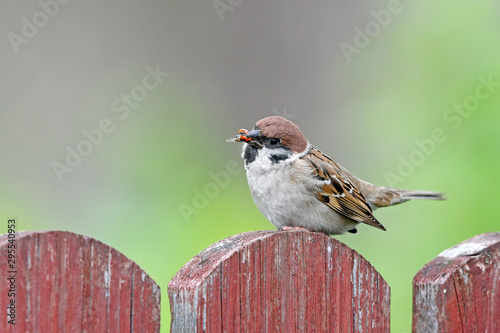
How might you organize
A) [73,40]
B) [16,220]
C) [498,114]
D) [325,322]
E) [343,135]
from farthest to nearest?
[73,40] < [343,135] < [16,220] < [498,114] < [325,322]

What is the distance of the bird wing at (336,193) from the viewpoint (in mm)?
3922

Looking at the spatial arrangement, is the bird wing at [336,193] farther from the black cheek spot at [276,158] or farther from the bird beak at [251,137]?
the bird beak at [251,137]

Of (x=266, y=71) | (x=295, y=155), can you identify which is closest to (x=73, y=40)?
(x=266, y=71)

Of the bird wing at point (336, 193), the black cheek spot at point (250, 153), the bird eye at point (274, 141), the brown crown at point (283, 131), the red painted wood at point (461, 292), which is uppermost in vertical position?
the brown crown at point (283, 131)

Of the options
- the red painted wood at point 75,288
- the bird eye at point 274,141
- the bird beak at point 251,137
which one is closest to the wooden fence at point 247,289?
the red painted wood at point 75,288

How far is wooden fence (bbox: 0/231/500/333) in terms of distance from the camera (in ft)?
5.41

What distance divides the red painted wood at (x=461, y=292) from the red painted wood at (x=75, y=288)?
97 cm

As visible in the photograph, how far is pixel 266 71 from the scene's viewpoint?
5645 mm

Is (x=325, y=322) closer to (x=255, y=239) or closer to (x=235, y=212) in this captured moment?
(x=255, y=239)

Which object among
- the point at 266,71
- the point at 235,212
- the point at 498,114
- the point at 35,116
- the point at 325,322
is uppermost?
the point at 266,71

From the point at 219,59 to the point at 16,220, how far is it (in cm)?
213

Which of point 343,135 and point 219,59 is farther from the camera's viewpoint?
point 219,59

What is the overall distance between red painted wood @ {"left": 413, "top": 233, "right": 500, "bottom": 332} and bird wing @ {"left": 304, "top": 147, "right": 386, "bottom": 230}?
4.62 ft

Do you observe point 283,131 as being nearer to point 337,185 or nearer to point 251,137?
point 251,137
